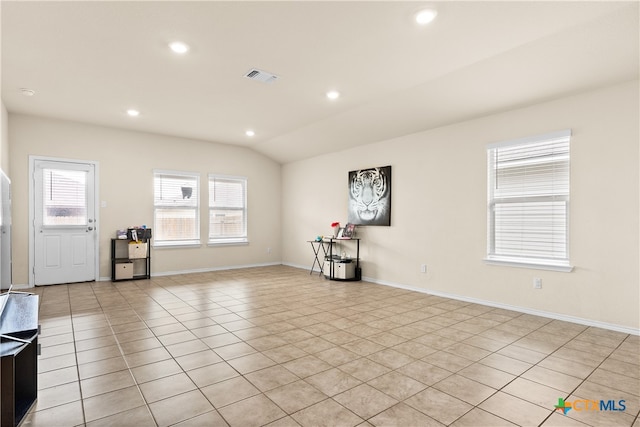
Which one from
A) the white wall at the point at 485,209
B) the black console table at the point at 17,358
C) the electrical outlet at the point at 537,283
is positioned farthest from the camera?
the electrical outlet at the point at 537,283

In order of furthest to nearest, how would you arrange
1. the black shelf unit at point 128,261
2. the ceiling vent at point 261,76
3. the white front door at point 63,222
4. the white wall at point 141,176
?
the black shelf unit at point 128,261 → the white front door at point 63,222 → the white wall at point 141,176 → the ceiling vent at point 261,76

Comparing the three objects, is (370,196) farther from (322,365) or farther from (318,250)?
(322,365)

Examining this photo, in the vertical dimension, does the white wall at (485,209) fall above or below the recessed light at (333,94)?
below

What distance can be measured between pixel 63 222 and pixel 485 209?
6741mm

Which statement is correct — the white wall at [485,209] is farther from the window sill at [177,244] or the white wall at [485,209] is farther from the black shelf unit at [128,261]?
the black shelf unit at [128,261]

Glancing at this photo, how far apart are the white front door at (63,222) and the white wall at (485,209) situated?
14.3 ft

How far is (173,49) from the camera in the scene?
3309 mm

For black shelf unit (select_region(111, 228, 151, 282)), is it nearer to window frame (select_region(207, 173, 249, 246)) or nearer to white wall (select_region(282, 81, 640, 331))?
window frame (select_region(207, 173, 249, 246))

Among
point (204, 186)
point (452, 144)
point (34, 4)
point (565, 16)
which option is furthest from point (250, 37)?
point (204, 186)

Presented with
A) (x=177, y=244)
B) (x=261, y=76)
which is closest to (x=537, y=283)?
(x=261, y=76)

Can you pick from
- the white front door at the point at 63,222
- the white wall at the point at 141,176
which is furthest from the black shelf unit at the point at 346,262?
the white front door at the point at 63,222

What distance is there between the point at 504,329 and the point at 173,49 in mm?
4366

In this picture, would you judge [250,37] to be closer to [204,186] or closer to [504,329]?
[504,329]

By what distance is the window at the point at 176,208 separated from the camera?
6849 millimetres
